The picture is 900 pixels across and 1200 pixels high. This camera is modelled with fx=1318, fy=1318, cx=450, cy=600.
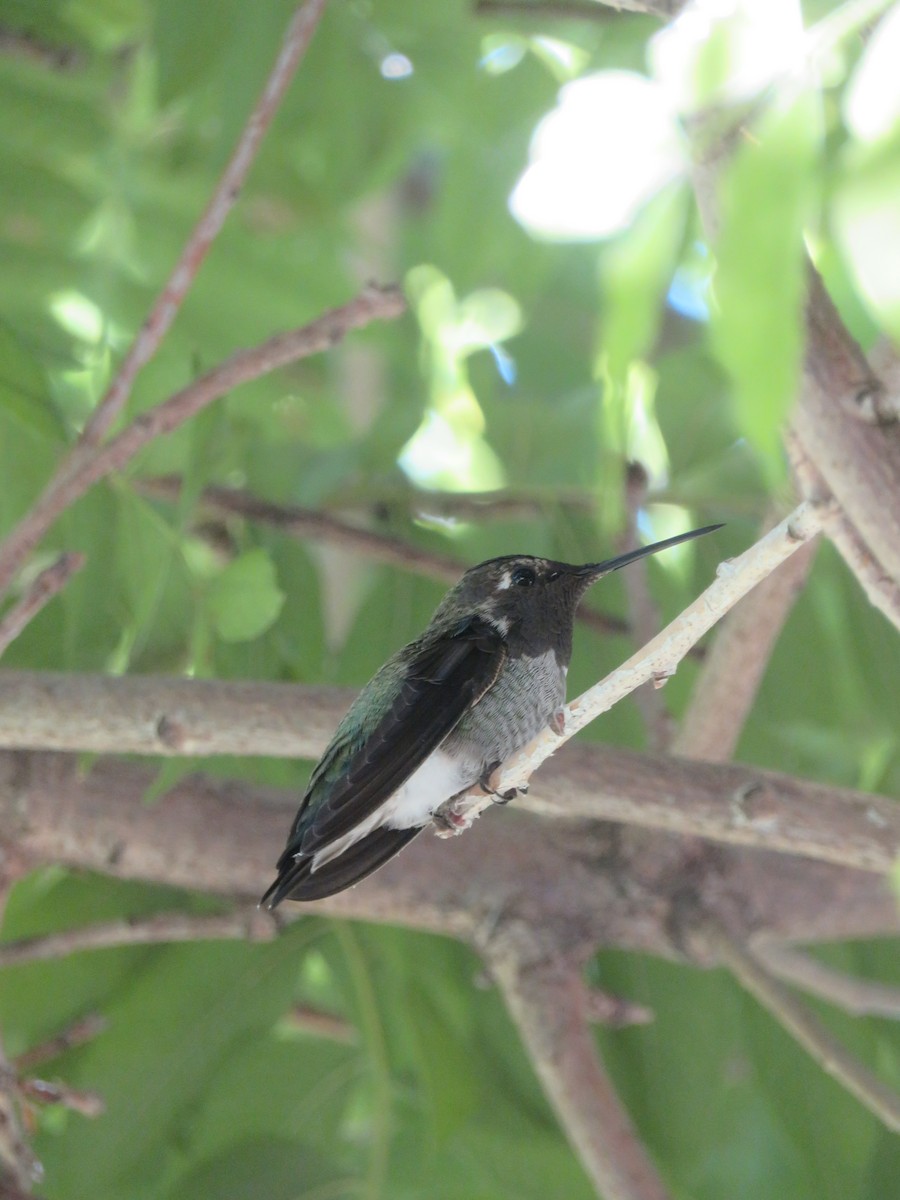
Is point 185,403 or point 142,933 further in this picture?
point 142,933

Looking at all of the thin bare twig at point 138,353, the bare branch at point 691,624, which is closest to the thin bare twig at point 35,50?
the thin bare twig at point 138,353

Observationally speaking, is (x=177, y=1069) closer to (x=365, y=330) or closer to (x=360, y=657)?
(x=360, y=657)

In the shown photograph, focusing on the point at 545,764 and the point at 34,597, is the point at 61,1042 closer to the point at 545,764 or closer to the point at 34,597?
the point at 34,597

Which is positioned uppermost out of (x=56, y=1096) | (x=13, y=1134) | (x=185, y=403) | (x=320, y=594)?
(x=320, y=594)

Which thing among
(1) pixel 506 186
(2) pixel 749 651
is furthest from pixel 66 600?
(1) pixel 506 186

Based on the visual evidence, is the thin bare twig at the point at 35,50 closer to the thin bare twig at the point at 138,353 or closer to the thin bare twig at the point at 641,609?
the thin bare twig at the point at 138,353

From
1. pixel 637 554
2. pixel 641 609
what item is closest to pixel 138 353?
pixel 637 554
